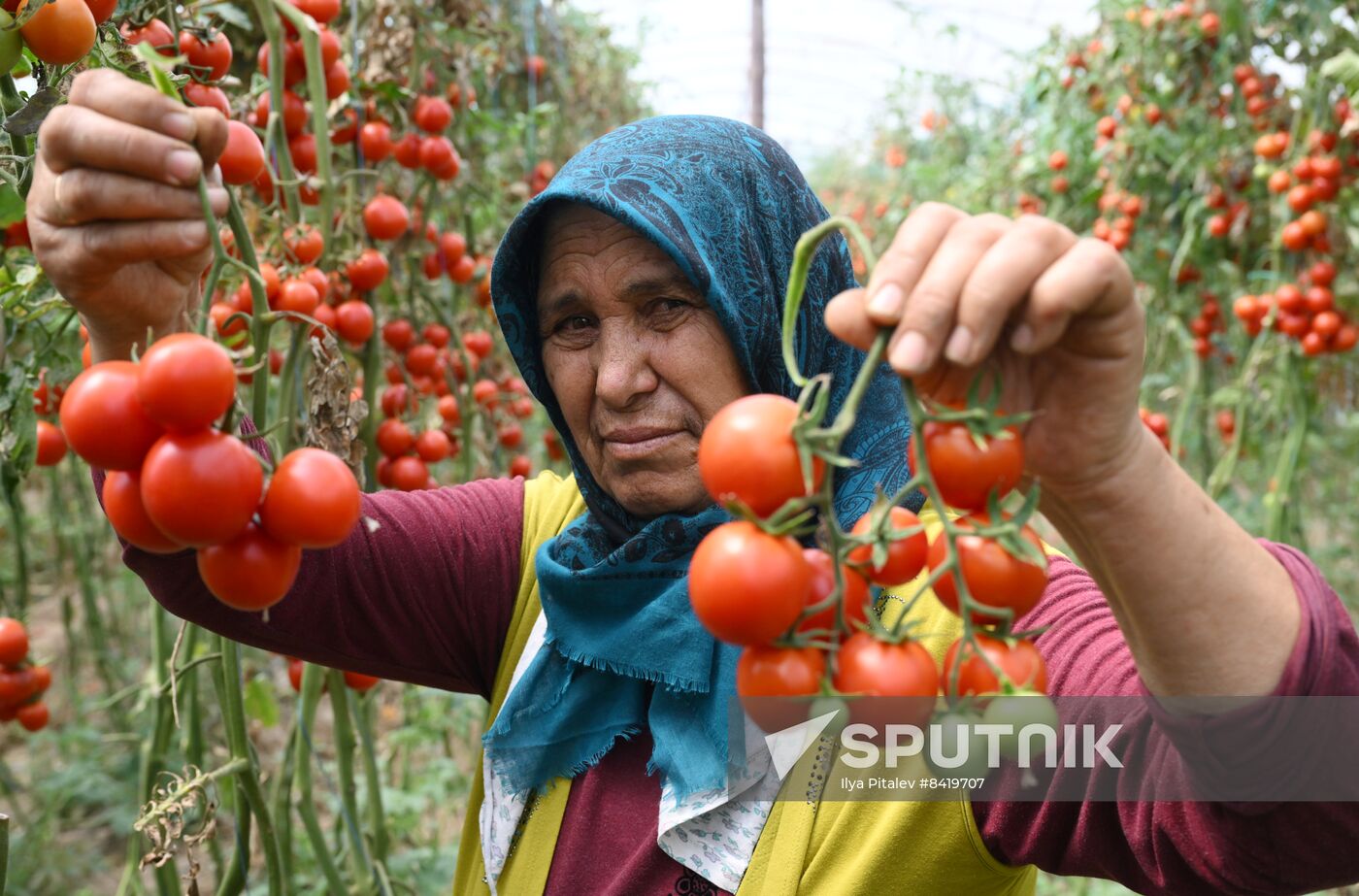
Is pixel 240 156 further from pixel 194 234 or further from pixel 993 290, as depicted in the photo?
pixel 993 290

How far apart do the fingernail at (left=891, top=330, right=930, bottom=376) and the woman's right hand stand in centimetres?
43

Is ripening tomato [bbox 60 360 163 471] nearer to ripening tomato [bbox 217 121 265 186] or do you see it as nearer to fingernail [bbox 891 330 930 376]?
ripening tomato [bbox 217 121 265 186]

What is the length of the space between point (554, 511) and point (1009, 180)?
9.87ft

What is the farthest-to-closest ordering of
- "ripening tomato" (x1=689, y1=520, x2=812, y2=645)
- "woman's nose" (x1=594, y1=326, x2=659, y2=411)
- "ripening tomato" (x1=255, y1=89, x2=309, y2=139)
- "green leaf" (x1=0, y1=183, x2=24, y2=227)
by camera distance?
1. "ripening tomato" (x1=255, y1=89, x2=309, y2=139)
2. "woman's nose" (x1=594, y1=326, x2=659, y2=411)
3. "green leaf" (x1=0, y1=183, x2=24, y2=227)
4. "ripening tomato" (x1=689, y1=520, x2=812, y2=645)

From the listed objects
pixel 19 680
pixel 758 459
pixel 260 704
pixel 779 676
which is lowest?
pixel 260 704

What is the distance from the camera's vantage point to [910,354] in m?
0.57

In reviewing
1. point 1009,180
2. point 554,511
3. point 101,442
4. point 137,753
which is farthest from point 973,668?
point 1009,180

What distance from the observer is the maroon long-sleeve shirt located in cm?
71

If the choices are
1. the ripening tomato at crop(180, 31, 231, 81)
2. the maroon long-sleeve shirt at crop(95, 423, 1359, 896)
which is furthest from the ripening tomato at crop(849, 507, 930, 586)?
the ripening tomato at crop(180, 31, 231, 81)

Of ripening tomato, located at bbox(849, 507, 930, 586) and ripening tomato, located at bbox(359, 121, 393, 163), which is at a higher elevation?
ripening tomato, located at bbox(849, 507, 930, 586)

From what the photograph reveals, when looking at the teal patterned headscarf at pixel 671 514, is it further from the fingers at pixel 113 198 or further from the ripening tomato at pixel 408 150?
the ripening tomato at pixel 408 150

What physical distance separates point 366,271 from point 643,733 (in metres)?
0.87

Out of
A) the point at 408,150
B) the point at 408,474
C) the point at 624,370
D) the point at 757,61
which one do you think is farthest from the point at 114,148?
the point at 757,61

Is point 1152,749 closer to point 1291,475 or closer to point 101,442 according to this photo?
point 101,442
